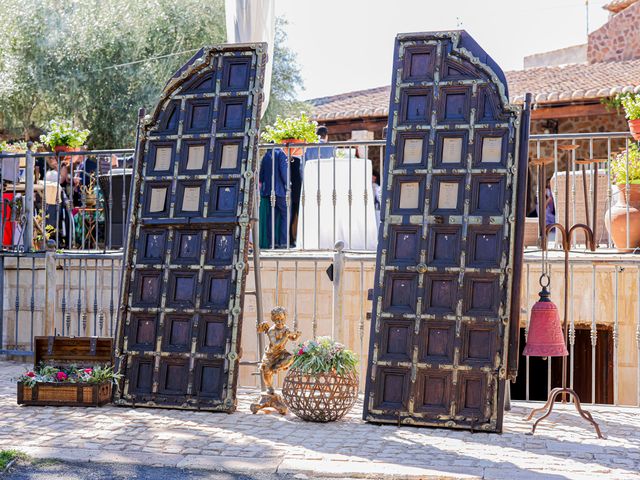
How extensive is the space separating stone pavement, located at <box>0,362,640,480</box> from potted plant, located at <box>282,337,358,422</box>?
0.35 ft

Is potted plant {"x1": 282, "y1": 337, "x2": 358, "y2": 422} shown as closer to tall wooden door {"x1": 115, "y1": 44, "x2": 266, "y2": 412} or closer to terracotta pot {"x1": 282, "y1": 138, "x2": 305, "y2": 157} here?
tall wooden door {"x1": 115, "y1": 44, "x2": 266, "y2": 412}

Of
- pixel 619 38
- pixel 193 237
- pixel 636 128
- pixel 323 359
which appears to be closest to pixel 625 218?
pixel 636 128

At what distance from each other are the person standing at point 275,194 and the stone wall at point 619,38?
45.7ft

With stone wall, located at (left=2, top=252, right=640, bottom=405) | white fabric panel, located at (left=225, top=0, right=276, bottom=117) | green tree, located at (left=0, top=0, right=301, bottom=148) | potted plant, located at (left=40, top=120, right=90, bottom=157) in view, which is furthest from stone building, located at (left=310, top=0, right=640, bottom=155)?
white fabric panel, located at (left=225, top=0, right=276, bottom=117)

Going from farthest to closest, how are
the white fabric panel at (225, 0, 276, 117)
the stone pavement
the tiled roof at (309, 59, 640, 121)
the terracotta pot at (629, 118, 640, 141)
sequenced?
the tiled roof at (309, 59, 640, 121), the terracotta pot at (629, 118, 640, 141), the white fabric panel at (225, 0, 276, 117), the stone pavement

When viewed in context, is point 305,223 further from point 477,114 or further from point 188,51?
point 188,51

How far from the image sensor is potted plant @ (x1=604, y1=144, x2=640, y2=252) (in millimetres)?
9023

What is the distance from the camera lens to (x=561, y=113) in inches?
739

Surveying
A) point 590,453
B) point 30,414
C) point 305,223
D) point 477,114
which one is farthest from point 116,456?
point 305,223

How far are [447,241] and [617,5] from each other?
788 inches

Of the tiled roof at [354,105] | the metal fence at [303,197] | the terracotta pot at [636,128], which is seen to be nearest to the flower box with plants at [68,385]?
the metal fence at [303,197]

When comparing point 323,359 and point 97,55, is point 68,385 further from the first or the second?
point 97,55

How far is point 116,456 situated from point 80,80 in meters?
17.7

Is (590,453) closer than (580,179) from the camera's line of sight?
Yes
